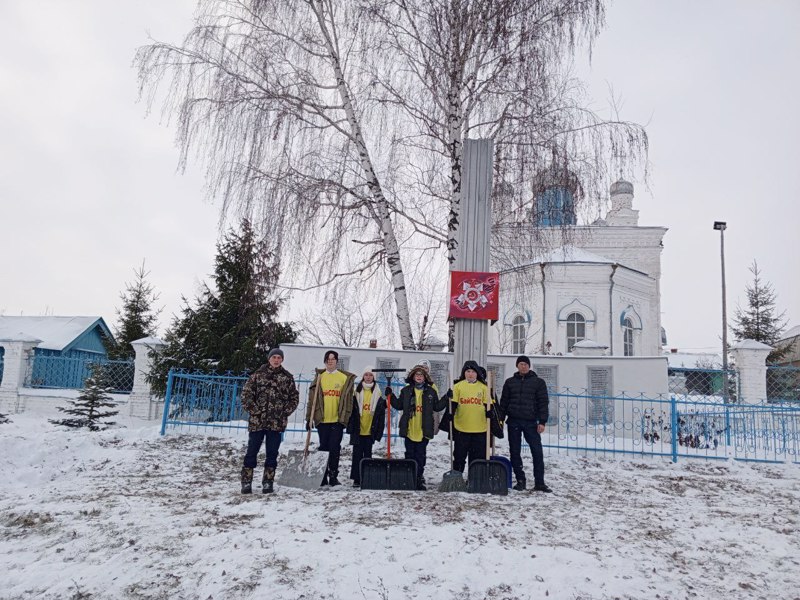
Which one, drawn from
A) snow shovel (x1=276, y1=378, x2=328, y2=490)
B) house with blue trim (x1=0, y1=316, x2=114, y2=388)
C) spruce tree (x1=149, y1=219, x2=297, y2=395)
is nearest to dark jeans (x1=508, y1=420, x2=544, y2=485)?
snow shovel (x1=276, y1=378, x2=328, y2=490)

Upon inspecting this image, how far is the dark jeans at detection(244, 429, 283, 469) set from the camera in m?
5.79

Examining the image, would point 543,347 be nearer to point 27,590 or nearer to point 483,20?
point 483,20

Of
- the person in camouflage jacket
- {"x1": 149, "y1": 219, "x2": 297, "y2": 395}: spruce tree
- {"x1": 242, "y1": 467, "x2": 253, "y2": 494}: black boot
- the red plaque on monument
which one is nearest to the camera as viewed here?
{"x1": 242, "y1": 467, "x2": 253, "y2": 494}: black boot

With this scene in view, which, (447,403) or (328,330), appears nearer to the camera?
(447,403)

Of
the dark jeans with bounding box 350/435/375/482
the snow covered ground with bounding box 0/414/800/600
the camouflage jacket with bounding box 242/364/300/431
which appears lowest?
the snow covered ground with bounding box 0/414/800/600

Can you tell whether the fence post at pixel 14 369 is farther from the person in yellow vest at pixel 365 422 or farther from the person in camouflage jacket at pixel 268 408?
the person in yellow vest at pixel 365 422

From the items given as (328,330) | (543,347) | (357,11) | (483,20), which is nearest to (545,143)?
(483,20)

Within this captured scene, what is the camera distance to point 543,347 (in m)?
19.6

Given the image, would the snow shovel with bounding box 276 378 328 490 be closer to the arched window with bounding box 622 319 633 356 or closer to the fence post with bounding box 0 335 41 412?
the fence post with bounding box 0 335 41 412

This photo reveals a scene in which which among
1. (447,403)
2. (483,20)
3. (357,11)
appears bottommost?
(447,403)

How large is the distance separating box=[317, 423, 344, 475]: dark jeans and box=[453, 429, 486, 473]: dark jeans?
1417 millimetres

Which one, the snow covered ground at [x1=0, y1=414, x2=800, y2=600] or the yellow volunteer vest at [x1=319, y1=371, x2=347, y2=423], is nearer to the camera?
the snow covered ground at [x1=0, y1=414, x2=800, y2=600]

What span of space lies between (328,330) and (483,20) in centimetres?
1764

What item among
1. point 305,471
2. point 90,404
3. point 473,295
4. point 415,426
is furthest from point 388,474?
point 90,404
